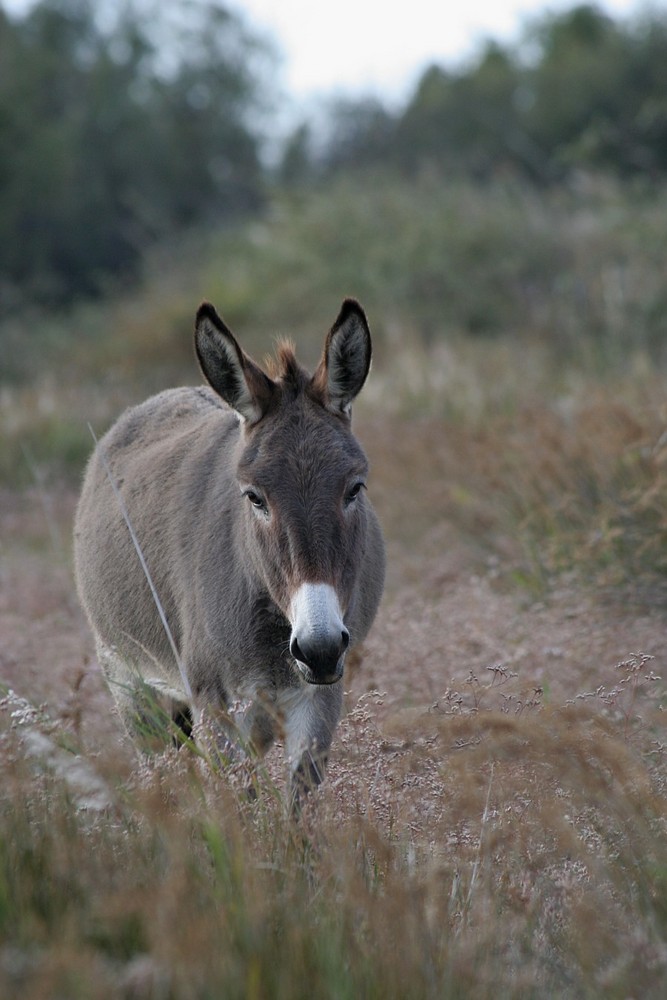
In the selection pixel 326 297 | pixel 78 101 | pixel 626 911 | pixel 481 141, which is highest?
pixel 78 101

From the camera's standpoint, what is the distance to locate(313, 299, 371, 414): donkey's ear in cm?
408

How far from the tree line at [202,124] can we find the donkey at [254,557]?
17309 mm

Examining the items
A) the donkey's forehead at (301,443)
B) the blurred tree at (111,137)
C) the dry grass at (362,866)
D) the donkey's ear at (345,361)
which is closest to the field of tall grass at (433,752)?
the dry grass at (362,866)

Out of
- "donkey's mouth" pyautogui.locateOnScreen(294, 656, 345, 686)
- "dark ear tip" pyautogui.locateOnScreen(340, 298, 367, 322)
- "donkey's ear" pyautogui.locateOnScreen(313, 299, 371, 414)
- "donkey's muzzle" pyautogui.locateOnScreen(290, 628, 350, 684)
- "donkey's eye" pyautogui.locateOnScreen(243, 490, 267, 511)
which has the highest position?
"dark ear tip" pyautogui.locateOnScreen(340, 298, 367, 322)

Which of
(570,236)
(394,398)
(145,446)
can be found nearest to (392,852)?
(145,446)

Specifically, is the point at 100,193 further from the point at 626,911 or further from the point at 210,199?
the point at 626,911

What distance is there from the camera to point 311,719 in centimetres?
399

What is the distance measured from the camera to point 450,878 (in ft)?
10.6

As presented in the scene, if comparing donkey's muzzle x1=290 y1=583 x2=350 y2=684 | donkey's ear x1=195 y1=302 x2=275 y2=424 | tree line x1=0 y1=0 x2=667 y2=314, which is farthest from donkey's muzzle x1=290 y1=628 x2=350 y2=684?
tree line x1=0 y1=0 x2=667 y2=314

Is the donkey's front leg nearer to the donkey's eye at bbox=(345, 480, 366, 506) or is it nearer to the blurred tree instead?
the donkey's eye at bbox=(345, 480, 366, 506)

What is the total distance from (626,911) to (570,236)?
15.4 metres

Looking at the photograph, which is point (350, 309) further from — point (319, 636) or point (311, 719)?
point (311, 719)

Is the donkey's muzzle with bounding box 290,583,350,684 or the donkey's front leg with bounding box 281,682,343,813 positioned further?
the donkey's front leg with bounding box 281,682,343,813

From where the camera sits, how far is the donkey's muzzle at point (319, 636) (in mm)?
3268
